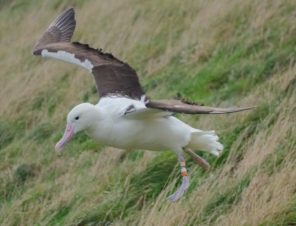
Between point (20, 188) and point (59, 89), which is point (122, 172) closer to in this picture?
point (20, 188)

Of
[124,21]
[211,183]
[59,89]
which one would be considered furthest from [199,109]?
[124,21]

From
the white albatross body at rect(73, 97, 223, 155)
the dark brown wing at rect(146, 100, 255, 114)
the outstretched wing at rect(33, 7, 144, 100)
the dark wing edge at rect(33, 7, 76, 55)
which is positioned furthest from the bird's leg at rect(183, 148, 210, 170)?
the dark wing edge at rect(33, 7, 76, 55)

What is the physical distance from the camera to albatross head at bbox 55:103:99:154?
15.9 ft

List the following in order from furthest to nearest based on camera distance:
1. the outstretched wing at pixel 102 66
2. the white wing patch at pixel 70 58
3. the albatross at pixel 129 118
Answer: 1. the white wing patch at pixel 70 58
2. the outstretched wing at pixel 102 66
3. the albatross at pixel 129 118

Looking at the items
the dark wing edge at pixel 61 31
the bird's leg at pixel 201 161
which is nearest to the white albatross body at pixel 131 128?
the bird's leg at pixel 201 161

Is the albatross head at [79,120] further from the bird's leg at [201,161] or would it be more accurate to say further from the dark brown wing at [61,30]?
the dark brown wing at [61,30]

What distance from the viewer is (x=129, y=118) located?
4.88m

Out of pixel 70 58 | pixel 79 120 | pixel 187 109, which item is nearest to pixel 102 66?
pixel 70 58

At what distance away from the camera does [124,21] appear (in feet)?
35.1

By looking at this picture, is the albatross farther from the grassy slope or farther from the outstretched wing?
the grassy slope

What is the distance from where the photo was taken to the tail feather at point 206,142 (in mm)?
5355

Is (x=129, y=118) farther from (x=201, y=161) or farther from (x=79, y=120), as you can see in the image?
(x=201, y=161)

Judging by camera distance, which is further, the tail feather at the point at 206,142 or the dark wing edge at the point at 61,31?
the dark wing edge at the point at 61,31

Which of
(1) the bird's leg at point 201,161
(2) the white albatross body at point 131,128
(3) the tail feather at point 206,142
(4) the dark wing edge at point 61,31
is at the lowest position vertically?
(1) the bird's leg at point 201,161
